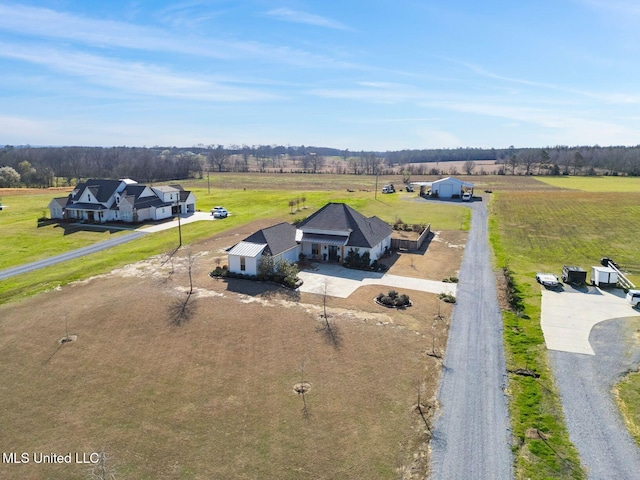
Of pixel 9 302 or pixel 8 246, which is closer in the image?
pixel 9 302

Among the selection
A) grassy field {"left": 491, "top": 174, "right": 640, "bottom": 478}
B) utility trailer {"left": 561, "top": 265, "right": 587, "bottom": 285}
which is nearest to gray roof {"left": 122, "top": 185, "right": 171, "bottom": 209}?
grassy field {"left": 491, "top": 174, "right": 640, "bottom": 478}

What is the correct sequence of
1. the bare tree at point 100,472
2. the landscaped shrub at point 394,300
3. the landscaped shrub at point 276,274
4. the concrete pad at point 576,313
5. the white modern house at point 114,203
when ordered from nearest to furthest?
the bare tree at point 100,472
the concrete pad at point 576,313
the landscaped shrub at point 394,300
the landscaped shrub at point 276,274
the white modern house at point 114,203

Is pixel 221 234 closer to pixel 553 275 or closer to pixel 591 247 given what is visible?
pixel 553 275

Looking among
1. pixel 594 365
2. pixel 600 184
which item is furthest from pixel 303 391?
pixel 600 184

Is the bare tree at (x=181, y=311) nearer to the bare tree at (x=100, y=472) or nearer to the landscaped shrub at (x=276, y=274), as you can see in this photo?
the landscaped shrub at (x=276, y=274)

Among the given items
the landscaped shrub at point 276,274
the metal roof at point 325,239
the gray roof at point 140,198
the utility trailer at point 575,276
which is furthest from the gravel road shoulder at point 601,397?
the gray roof at point 140,198

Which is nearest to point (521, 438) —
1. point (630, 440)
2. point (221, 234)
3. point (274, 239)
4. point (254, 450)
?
point (630, 440)

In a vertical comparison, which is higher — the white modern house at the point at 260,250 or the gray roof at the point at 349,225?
the gray roof at the point at 349,225
